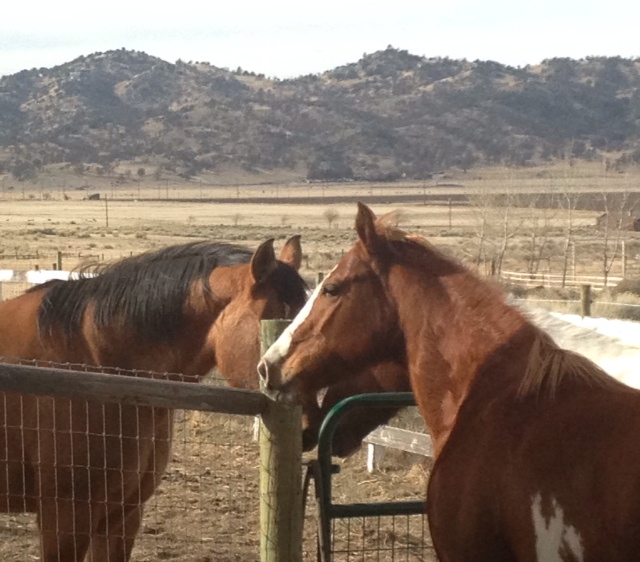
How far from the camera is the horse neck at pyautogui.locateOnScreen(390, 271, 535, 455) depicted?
329 centimetres

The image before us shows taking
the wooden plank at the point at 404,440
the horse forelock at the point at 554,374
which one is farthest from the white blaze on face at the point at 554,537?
the wooden plank at the point at 404,440

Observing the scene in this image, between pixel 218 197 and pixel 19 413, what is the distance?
108266 millimetres

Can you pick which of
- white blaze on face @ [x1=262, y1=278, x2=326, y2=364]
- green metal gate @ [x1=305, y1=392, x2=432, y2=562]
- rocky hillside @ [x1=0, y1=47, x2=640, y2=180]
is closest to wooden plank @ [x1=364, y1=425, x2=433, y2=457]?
green metal gate @ [x1=305, y1=392, x2=432, y2=562]

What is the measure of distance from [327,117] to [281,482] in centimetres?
15951

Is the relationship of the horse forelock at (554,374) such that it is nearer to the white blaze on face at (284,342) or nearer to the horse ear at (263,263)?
the white blaze on face at (284,342)

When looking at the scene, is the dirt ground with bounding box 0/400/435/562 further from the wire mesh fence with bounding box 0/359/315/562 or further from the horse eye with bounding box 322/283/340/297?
the horse eye with bounding box 322/283/340/297

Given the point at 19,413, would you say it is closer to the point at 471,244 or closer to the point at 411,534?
the point at 411,534

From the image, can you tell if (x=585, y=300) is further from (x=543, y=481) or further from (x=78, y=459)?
(x=543, y=481)

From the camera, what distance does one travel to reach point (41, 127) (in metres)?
155

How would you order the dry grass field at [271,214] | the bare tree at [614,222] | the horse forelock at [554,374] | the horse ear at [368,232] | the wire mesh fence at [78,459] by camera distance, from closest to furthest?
1. the horse forelock at [554,374]
2. the horse ear at [368,232]
3. the wire mesh fence at [78,459]
4. the bare tree at [614,222]
5. the dry grass field at [271,214]

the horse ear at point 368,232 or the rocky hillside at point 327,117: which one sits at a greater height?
the rocky hillside at point 327,117

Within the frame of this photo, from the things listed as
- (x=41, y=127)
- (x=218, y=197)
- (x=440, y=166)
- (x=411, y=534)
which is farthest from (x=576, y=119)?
(x=411, y=534)

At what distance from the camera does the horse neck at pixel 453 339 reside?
10.8 ft

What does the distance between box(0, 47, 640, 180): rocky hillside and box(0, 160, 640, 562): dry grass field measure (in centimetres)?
1156
